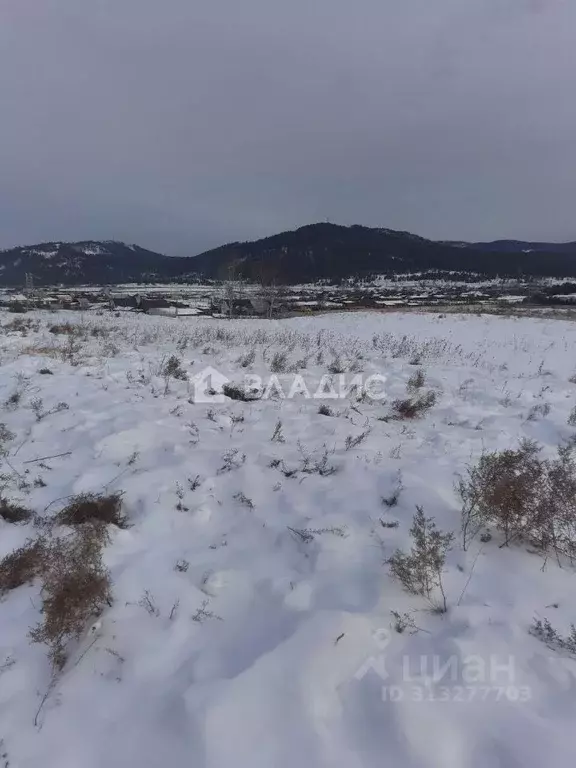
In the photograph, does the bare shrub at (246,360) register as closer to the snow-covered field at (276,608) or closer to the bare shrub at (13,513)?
the snow-covered field at (276,608)

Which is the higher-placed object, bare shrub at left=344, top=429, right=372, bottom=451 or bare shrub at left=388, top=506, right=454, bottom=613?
bare shrub at left=344, top=429, right=372, bottom=451

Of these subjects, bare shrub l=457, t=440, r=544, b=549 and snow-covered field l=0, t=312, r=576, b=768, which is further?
bare shrub l=457, t=440, r=544, b=549

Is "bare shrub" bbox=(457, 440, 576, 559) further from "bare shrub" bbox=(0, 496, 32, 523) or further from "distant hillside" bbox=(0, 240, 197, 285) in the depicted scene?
"distant hillside" bbox=(0, 240, 197, 285)

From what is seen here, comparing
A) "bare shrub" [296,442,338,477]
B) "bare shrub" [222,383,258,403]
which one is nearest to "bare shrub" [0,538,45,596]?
"bare shrub" [296,442,338,477]

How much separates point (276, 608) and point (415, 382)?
5.28 metres

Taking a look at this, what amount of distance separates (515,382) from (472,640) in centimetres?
638

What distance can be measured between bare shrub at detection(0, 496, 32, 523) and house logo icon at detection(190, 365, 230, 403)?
288 cm

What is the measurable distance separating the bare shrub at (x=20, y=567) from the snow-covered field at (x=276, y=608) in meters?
0.07

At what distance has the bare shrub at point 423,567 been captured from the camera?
266 cm

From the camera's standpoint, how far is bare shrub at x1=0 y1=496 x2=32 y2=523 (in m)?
3.44

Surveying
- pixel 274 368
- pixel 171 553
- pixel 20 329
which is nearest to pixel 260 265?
pixel 20 329

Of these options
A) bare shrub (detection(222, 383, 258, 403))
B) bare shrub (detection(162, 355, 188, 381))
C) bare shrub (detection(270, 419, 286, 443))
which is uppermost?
bare shrub (detection(162, 355, 188, 381))

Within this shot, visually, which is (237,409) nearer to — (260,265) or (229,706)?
(229,706)

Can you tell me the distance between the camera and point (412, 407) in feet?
19.1
